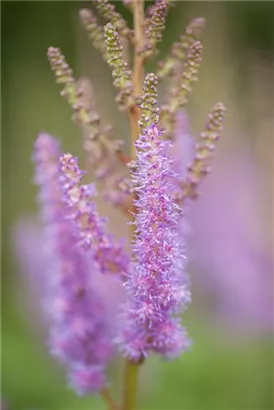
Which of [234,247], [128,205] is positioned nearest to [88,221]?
[128,205]

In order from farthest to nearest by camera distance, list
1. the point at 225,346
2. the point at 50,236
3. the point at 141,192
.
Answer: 1. the point at 225,346
2. the point at 50,236
3. the point at 141,192

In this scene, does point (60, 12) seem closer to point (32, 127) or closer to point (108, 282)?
point (32, 127)

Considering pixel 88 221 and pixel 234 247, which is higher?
pixel 234 247

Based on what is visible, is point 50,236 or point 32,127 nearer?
point 50,236

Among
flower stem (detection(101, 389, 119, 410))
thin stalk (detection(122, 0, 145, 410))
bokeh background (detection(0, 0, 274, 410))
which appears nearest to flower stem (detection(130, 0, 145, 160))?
thin stalk (detection(122, 0, 145, 410))

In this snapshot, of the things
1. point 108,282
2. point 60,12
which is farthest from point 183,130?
point 60,12

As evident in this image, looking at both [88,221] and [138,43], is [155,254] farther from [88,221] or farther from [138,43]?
[138,43]

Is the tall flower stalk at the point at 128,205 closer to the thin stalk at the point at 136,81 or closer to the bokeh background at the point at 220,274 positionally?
the thin stalk at the point at 136,81

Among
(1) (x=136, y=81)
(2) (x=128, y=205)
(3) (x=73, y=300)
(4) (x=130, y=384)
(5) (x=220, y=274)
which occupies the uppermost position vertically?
(5) (x=220, y=274)
